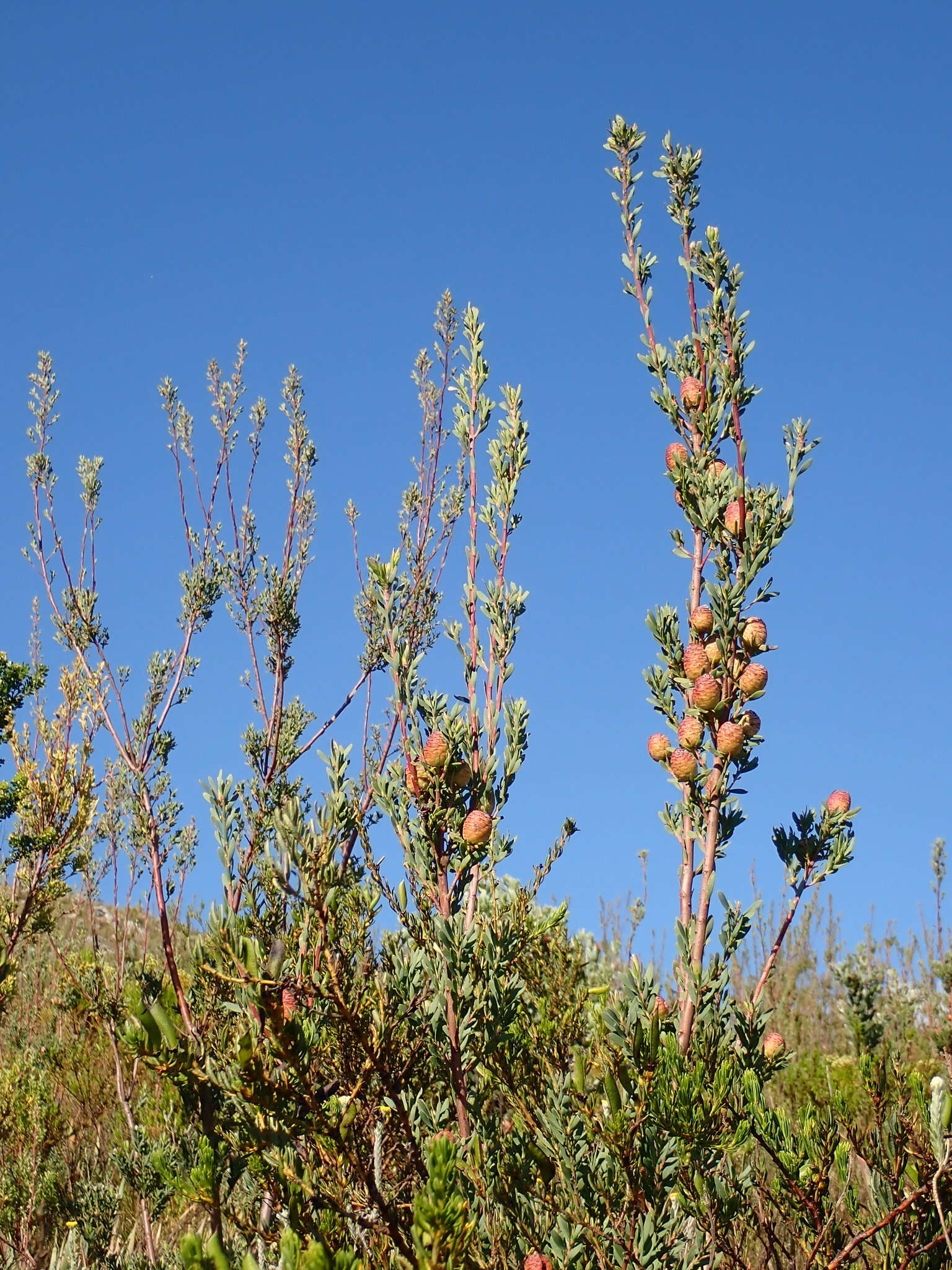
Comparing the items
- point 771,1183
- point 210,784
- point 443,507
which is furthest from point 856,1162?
point 210,784

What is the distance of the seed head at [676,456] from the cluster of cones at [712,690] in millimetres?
470

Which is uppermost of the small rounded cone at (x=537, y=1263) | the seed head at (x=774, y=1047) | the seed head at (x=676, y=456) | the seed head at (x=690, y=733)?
the seed head at (x=676, y=456)

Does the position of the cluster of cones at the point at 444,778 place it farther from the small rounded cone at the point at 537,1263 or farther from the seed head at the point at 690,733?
the small rounded cone at the point at 537,1263

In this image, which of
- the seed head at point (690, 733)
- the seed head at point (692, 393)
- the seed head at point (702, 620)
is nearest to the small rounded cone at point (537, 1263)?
the seed head at point (690, 733)

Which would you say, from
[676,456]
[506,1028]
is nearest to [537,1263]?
[506,1028]

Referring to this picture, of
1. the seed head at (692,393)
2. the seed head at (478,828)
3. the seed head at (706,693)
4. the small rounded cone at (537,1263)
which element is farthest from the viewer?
the seed head at (692,393)

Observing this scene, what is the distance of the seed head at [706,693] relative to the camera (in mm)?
2633

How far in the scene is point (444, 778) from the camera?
2418mm

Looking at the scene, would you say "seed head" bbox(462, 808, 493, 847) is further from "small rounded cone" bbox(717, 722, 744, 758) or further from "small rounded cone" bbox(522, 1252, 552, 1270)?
"small rounded cone" bbox(522, 1252, 552, 1270)

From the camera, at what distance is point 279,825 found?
6.84 feet

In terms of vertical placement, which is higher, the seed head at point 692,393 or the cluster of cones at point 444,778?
the seed head at point 692,393

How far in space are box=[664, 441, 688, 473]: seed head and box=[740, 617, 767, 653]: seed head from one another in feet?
1.75

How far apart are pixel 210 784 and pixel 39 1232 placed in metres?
4.94

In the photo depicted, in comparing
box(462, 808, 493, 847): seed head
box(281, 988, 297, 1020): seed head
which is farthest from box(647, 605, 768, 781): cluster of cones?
box(281, 988, 297, 1020): seed head
